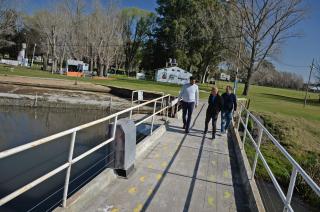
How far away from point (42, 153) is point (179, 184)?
8389mm

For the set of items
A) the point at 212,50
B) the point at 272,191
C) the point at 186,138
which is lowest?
the point at 272,191

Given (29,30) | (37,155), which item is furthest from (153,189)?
(29,30)

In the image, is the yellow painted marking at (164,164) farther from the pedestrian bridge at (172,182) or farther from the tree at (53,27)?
the tree at (53,27)

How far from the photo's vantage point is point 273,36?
47062mm

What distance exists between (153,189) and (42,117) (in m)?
18.9

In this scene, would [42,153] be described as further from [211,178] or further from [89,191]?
[89,191]

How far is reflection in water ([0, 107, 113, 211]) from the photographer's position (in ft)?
31.0

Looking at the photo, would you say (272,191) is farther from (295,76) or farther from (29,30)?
(295,76)

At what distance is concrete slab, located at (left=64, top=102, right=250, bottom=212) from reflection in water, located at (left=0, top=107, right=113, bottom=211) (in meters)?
0.92

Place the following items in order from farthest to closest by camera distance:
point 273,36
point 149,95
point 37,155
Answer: point 273,36, point 149,95, point 37,155

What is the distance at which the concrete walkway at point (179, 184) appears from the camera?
217 inches

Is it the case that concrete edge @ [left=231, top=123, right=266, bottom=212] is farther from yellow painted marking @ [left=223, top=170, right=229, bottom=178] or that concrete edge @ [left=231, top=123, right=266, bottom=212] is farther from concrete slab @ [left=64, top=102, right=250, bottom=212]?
yellow painted marking @ [left=223, top=170, right=229, bottom=178]

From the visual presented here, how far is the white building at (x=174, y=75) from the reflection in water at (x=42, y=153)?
41.1 meters

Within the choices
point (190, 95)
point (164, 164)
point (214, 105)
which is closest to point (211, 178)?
point (164, 164)
